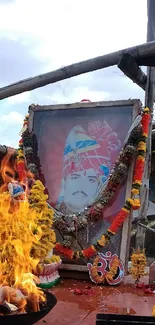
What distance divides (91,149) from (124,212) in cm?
134

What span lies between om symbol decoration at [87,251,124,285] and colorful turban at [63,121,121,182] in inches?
52.3

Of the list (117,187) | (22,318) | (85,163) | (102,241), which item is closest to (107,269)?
(102,241)

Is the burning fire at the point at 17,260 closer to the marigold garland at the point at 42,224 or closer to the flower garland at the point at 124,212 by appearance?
the marigold garland at the point at 42,224

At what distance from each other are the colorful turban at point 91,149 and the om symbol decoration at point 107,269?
4.36 ft

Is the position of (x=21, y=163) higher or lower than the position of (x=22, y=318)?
higher

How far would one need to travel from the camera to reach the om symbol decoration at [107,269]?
20.7ft

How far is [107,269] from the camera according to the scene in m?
6.42

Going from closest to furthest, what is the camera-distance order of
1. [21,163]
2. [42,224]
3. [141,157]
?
[42,224], [141,157], [21,163]

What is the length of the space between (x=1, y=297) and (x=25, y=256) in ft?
2.52

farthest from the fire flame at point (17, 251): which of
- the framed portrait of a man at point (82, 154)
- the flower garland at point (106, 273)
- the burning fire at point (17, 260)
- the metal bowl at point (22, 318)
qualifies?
the framed portrait of a man at point (82, 154)

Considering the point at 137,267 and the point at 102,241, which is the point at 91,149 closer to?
the point at 102,241

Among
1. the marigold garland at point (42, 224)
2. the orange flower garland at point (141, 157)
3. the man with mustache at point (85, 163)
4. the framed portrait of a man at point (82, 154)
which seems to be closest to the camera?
the marigold garland at point (42, 224)

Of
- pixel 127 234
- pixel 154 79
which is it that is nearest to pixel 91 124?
pixel 154 79

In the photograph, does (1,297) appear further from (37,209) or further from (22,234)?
(37,209)
